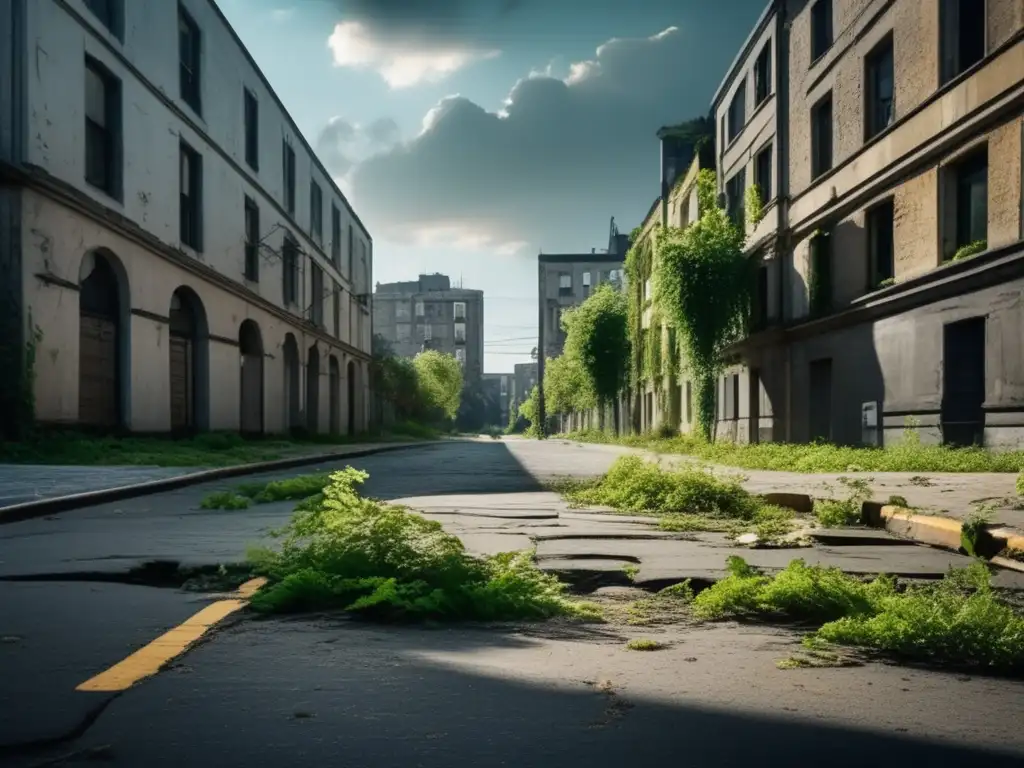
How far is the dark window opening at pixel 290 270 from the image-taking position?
2869 cm

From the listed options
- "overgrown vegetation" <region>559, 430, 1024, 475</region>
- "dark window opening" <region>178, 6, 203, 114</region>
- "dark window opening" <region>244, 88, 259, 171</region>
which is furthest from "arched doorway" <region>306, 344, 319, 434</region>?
"overgrown vegetation" <region>559, 430, 1024, 475</region>

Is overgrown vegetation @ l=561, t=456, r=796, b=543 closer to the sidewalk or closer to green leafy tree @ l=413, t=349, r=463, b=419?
the sidewalk

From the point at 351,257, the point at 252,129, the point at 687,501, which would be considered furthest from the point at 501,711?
the point at 351,257

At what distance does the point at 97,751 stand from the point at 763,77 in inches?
987

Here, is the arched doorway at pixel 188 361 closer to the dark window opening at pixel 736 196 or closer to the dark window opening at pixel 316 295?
the dark window opening at pixel 316 295

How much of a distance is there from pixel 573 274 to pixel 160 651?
240 feet

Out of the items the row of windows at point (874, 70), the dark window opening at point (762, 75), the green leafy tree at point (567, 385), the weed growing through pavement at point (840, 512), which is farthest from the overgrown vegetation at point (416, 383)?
the weed growing through pavement at point (840, 512)

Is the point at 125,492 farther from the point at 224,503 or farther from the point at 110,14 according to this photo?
the point at 110,14

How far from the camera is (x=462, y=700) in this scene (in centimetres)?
261

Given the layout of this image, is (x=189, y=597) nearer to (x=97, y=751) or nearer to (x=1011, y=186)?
(x=97, y=751)

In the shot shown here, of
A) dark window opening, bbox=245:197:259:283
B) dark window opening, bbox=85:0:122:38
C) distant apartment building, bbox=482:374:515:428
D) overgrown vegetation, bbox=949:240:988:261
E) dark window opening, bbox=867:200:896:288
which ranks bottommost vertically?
distant apartment building, bbox=482:374:515:428

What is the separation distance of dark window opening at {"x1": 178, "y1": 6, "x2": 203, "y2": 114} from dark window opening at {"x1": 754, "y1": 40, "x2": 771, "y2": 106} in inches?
565

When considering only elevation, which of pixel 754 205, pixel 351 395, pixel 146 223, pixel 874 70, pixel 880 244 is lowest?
pixel 351 395

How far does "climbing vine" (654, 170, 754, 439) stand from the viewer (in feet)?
77.7
